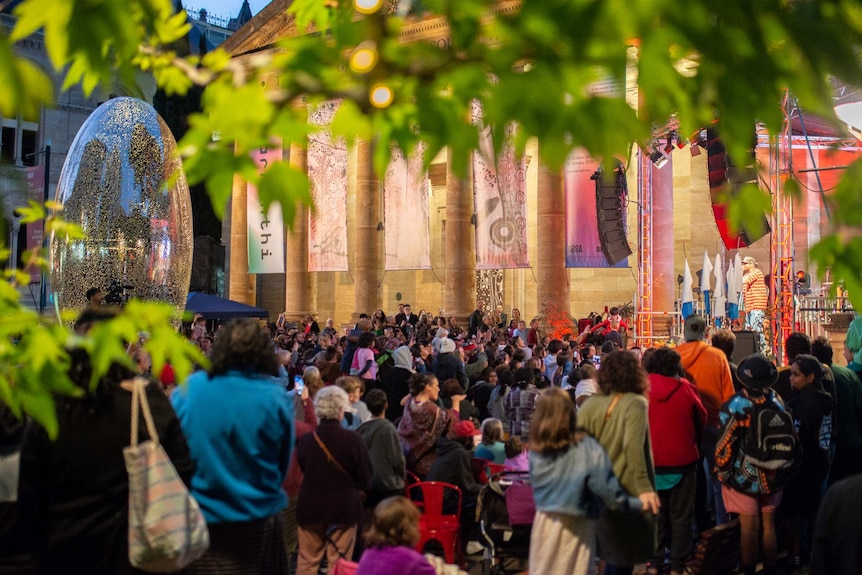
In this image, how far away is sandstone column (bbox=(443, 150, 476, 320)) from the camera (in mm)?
28453

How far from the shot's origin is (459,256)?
2856 centimetres

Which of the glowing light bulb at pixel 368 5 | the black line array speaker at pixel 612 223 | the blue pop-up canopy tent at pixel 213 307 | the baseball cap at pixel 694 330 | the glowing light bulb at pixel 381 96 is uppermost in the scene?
the black line array speaker at pixel 612 223

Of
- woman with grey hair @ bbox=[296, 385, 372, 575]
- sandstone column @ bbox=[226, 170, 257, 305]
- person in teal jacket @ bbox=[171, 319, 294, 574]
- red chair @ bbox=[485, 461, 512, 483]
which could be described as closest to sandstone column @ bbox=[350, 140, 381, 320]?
sandstone column @ bbox=[226, 170, 257, 305]

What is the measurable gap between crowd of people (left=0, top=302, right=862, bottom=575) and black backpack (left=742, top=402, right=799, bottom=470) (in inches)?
0.6

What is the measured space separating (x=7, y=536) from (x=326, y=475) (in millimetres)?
2398

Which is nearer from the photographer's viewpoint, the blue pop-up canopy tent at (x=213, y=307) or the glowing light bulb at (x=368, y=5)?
the glowing light bulb at (x=368, y=5)

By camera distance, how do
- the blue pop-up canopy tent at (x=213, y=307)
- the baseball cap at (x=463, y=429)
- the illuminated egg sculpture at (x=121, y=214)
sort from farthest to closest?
the blue pop-up canopy tent at (x=213, y=307) → the illuminated egg sculpture at (x=121, y=214) → the baseball cap at (x=463, y=429)

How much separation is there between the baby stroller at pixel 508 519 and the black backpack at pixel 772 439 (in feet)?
5.57

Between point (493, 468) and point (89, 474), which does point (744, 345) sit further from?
point (89, 474)

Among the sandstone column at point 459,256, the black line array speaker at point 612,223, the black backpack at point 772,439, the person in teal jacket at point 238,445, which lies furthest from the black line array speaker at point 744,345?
the sandstone column at point 459,256

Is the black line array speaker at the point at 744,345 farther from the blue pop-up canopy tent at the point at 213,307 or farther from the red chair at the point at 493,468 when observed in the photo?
the blue pop-up canopy tent at the point at 213,307

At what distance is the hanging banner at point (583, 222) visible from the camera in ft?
76.1

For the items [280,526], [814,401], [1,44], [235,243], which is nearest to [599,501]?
[280,526]

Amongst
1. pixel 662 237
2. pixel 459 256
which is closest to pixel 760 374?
pixel 662 237
